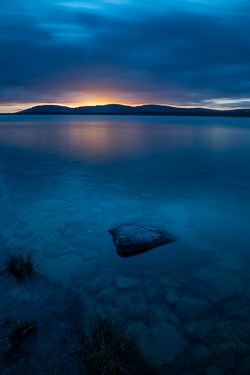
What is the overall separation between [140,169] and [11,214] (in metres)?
7.13

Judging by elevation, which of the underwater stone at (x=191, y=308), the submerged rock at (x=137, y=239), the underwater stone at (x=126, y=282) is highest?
the submerged rock at (x=137, y=239)

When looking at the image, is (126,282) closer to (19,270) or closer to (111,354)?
(111,354)

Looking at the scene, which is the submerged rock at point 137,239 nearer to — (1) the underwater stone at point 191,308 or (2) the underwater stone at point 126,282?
(2) the underwater stone at point 126,282

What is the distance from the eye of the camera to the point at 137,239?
457cm

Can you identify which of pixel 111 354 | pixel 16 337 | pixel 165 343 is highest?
pixel 111 354

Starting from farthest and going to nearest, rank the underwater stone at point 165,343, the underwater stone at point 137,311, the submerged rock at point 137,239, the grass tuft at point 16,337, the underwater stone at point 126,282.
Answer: the submerged rock at point 137,239 → the underwater stone at point 126,282 → the underwater stone at point 137,311 → the underwater stone at point 165,343 → the grass tuft at point 16,337

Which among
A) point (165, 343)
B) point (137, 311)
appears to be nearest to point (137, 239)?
point (137, 311)

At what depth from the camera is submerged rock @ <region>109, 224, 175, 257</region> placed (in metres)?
4.45

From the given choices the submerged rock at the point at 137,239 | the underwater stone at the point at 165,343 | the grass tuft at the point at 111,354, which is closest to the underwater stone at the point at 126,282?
the submerged rock at the point at 137,239

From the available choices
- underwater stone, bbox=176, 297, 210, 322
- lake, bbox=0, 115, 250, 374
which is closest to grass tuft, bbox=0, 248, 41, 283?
lake, bbox=0, 115, 250, 374

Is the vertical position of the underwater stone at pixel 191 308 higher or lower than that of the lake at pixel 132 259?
lower

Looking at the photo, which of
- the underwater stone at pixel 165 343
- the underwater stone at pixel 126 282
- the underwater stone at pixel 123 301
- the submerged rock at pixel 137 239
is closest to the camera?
the underwater stone at pixel 165 343

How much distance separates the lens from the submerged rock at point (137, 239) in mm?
4453

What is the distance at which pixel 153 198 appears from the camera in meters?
7.36
